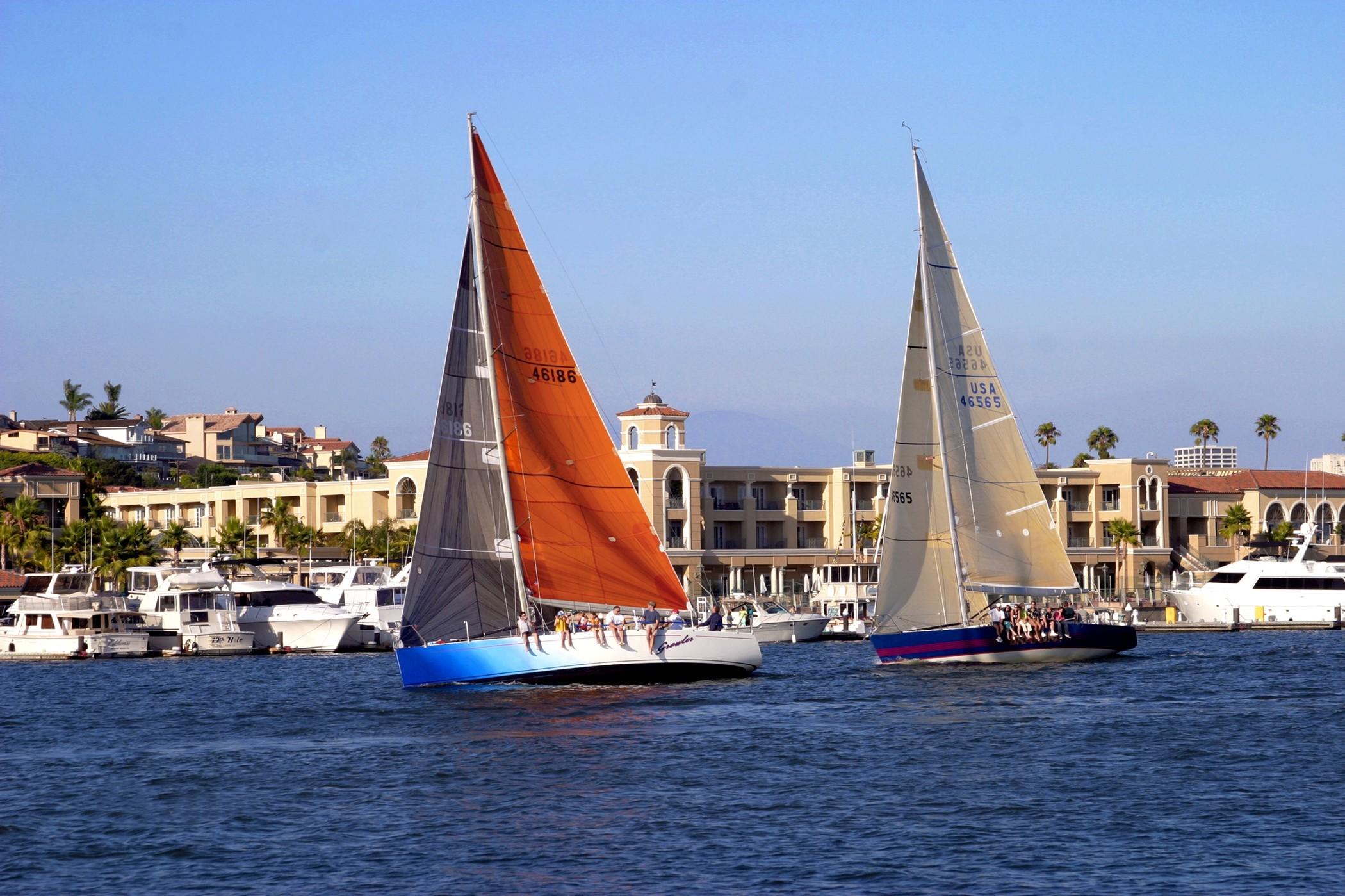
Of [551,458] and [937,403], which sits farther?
[937,403]

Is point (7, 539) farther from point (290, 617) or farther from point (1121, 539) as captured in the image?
point (1121, 539)

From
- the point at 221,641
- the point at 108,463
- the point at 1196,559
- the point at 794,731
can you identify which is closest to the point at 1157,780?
the point at 794,731

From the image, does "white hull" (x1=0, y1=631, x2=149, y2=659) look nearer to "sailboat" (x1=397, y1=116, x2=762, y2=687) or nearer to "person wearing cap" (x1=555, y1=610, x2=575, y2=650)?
"sailboat" (x1=397, y1=116, x2=762, y2=687)

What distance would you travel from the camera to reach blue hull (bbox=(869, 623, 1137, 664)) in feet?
174

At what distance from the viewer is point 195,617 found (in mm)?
77938

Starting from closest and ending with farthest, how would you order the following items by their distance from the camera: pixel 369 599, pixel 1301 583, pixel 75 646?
pixel 75 646
pixel 369 599
pixel 1301 583

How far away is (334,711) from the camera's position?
4544 centimetres

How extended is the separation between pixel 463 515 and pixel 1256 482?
98.4m

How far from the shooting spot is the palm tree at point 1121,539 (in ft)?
402

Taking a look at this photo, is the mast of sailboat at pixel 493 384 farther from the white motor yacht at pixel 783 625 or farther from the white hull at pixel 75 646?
the white motor yacht at pixel 783 625

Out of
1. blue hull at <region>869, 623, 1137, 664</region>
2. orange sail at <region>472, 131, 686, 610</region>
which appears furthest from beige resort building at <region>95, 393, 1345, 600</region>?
orange sail at <region>472, 131, 686, 610</region>

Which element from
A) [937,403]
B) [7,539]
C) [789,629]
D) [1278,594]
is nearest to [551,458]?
[937,403]

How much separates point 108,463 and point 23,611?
101m

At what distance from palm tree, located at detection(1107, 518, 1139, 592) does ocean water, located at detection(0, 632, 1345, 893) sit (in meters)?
71.6
